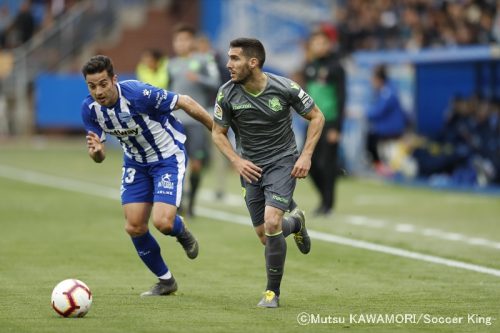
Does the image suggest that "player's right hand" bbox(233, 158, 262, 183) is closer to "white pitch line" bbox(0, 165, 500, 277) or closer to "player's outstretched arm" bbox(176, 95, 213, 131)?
"player's outstretched arm" bbox(176, 95, 213, 131)

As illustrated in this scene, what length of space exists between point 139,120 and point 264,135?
1.08 m

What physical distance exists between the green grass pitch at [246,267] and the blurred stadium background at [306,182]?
4 centimetres

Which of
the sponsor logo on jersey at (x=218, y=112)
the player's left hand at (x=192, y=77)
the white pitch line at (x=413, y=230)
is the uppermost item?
the sponsor logo on jersey at (x=218, y=112)

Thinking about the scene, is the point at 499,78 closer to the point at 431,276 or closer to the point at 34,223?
the point at 34,223

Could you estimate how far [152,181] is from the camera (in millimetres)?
10148

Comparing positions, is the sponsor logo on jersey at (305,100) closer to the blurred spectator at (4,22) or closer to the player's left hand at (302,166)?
the player's left hand at (302,166)

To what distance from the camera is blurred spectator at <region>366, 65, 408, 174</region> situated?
75.3ft

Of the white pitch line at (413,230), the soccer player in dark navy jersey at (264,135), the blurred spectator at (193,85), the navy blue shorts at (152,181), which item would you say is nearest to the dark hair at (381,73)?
the white pitch line at (413,230)

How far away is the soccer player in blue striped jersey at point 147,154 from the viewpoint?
9.89 metres

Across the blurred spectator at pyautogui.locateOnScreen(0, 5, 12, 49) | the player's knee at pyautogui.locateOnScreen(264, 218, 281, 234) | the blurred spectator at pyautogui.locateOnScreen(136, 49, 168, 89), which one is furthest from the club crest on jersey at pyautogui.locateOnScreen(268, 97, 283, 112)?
the blurred spectator at pyautogui.locateOnScreen(0, 5, 12, 49)

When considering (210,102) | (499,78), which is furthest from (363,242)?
(499,78)

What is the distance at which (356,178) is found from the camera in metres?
24.0

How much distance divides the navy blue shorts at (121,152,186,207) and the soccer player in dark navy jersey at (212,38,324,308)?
2.01 feet

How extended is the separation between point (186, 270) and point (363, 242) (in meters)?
2.91
